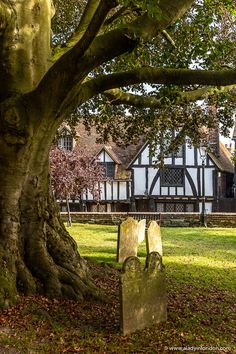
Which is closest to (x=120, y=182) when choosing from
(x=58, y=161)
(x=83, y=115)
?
(x=58, y=161)

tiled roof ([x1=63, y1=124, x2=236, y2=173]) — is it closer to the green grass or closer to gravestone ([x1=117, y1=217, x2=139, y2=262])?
the green grass

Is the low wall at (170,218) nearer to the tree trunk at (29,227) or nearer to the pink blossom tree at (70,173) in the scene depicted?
the pink blossom tree at (70,173)

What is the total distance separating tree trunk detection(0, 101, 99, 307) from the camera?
632 centimetres

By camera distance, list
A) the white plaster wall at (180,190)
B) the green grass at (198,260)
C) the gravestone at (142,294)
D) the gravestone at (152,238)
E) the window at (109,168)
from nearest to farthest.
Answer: the gravestone at (142,294) → the green grass at (198,260) → the gravestone at (152,238) → the white plaster wall at (180,190) → the window at (109,168)

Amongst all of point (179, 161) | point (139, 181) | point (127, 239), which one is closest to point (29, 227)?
point (127, 239)

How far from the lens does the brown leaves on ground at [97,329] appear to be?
5.18 m

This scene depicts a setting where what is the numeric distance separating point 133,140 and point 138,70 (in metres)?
8.48

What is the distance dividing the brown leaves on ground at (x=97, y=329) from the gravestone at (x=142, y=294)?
0.15 metres

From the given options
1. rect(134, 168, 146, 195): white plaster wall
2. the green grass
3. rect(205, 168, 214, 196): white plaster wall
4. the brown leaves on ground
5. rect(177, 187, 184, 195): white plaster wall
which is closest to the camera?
the brown leaves on ground

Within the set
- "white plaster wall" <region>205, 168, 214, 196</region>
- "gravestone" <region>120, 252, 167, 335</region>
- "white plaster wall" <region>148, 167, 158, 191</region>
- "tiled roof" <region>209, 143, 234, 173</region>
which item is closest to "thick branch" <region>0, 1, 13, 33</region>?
"gravestone" <region>120, 252, 167, 335</region>

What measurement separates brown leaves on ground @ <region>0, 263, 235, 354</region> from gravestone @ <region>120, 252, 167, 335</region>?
0.49 ft

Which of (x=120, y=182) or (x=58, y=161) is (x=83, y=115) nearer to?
(x=58, y=161)

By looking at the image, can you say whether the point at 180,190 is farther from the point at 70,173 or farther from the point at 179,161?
the point at 70,173

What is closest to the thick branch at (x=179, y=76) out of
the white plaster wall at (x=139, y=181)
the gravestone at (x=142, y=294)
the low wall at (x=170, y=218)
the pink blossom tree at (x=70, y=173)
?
the gravestone at (x=142, y=294)
